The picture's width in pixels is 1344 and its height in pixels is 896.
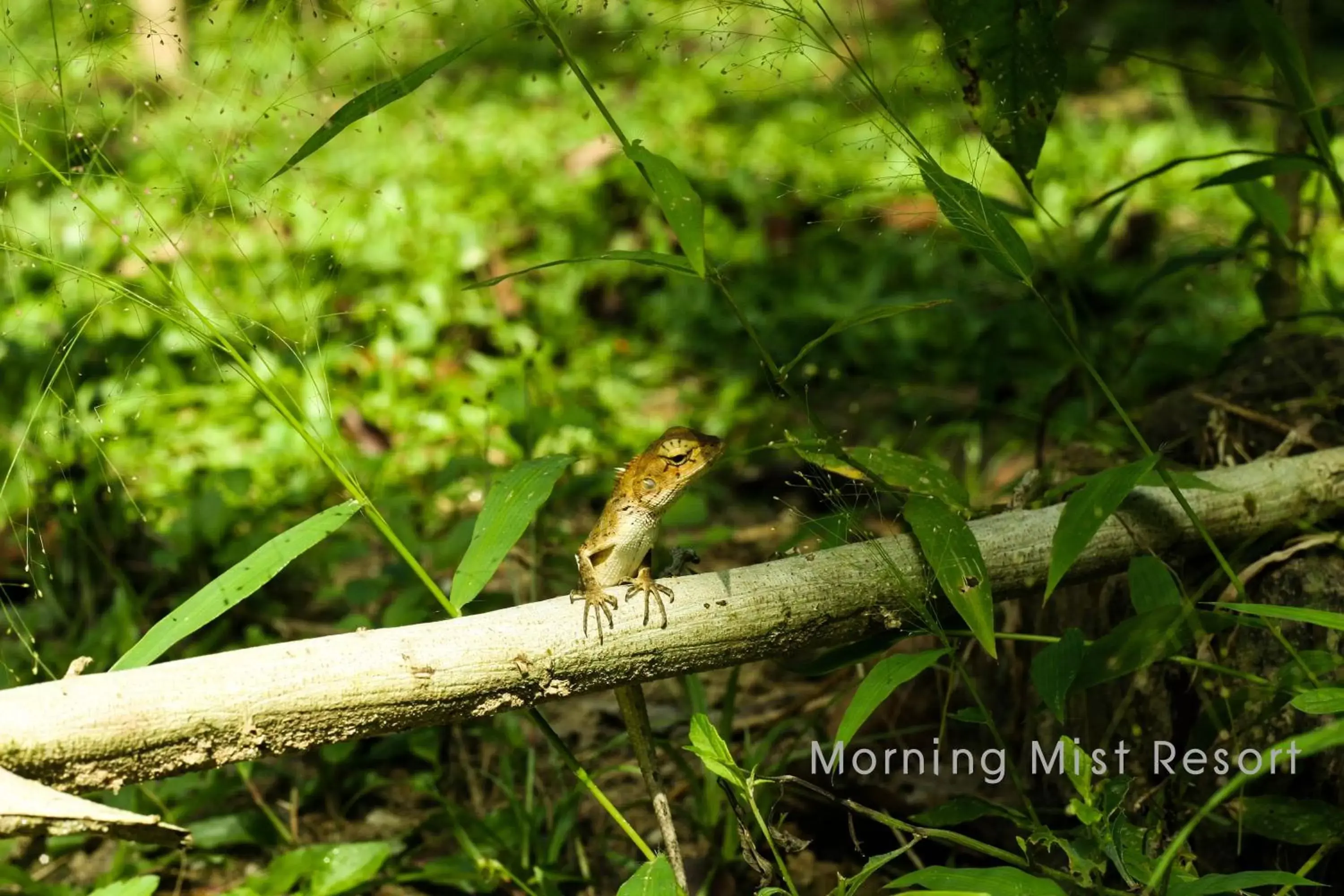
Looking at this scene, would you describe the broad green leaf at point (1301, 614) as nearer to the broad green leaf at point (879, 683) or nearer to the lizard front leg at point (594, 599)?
the broad green leaf at point (879, 683)

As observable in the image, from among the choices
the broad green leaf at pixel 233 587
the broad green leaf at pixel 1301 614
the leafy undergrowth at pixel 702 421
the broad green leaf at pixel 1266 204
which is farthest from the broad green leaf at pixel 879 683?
the broad green leaf at pixel 1266 204

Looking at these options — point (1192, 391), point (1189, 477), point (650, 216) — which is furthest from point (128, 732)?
point (650, 216)

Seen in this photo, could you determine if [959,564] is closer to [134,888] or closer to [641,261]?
[641,261]

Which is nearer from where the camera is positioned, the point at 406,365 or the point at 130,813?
the point at 130,813

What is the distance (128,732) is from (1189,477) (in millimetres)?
2057

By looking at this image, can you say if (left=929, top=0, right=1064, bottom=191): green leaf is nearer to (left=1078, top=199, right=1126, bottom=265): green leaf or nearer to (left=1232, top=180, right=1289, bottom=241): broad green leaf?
(left=1078, top=199, right=1126, bottom=265): green leaf

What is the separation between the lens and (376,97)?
7.43 feet

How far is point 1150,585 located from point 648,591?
99cm

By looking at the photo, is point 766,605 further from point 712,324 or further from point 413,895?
point 712,324

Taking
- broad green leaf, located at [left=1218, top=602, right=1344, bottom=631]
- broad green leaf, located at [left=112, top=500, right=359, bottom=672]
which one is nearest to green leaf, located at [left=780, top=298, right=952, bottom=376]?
broad green leaf, located at [left=1218, top=602, right=1344, bottom=631]

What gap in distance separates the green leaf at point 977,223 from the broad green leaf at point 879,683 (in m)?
0.72

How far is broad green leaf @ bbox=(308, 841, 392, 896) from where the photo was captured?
289cm

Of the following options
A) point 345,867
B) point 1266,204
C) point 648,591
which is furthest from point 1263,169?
point 345,867

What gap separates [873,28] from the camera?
8539 millimetres
